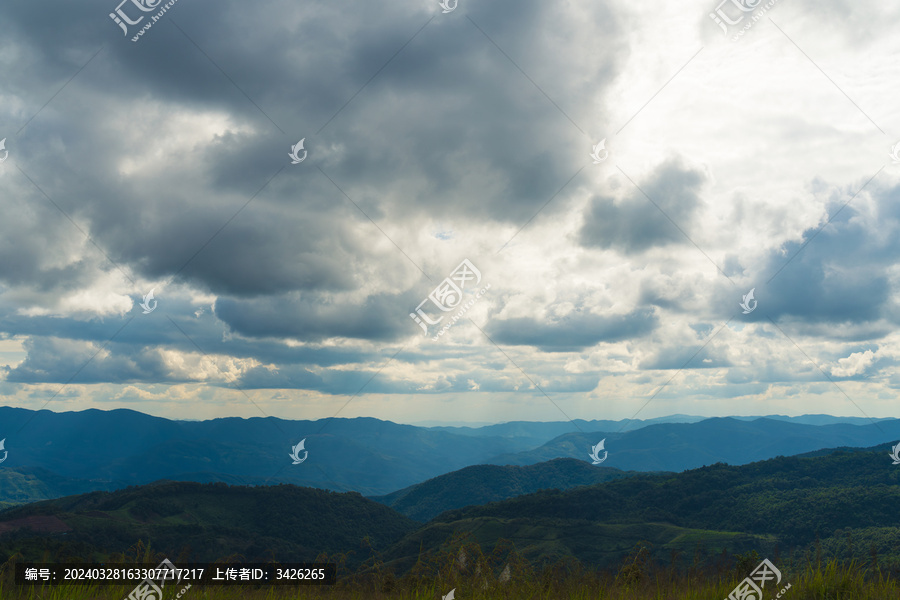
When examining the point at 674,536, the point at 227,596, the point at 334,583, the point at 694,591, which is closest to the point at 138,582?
the point at 227,596

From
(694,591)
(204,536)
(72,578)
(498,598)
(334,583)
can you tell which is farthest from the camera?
(204,536)

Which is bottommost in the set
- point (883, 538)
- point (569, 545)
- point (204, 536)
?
point (883, 538)

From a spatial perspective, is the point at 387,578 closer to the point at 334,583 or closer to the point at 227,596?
the point at 334,583

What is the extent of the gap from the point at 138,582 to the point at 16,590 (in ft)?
6.51

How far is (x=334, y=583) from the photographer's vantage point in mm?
10852
